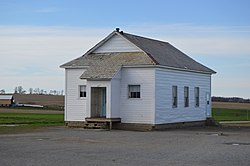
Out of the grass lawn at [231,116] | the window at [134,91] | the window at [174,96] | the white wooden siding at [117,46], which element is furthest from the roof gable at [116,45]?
the grass lawn at [231,116]

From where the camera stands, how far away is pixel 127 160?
60.4 feet

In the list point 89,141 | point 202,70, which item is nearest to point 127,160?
point 89,141

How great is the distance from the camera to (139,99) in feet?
122

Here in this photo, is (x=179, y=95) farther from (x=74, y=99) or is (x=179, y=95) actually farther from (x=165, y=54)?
(x=74, y=99)

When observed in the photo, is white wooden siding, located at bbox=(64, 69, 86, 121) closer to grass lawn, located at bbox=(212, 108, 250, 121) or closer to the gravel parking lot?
the gravel parking lot

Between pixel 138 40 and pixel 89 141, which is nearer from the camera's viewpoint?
pixel 89 141

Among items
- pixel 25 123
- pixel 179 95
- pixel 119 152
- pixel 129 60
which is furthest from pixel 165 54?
pixel 119 152

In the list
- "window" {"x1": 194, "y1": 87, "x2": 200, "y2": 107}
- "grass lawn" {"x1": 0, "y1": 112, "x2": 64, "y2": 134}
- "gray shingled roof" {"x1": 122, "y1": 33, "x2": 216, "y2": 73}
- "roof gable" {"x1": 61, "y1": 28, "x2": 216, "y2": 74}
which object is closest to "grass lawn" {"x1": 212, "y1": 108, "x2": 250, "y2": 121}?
"gray shingled roof" {"x1": 122, "y1": 33, "x2": 216, "y2": 73}

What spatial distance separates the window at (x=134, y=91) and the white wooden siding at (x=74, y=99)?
329 cm

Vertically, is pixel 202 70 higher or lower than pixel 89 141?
higher

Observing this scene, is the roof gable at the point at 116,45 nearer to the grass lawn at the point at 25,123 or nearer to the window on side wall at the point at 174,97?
the window on side wall at the point at 174,97

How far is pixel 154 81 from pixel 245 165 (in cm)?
1949

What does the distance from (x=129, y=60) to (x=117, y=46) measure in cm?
228

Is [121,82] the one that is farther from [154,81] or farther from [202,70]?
[202,70]
